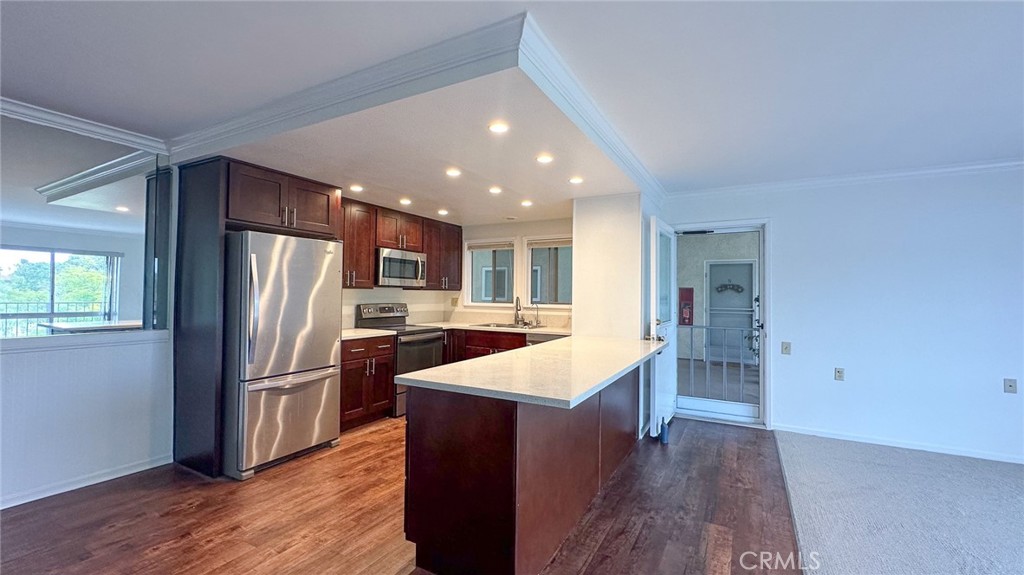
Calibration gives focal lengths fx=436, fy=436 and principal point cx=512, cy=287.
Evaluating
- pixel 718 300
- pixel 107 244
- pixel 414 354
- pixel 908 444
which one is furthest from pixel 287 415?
pixel 718 300

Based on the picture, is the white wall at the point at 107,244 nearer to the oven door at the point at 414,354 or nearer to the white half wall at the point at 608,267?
the oven door at the point at 414,354

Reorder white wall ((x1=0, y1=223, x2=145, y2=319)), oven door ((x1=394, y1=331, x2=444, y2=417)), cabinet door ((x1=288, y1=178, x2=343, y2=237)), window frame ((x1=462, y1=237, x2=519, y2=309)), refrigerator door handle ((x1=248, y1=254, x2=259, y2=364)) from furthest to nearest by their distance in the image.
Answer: window frame ((x1=462, y1=237, x2=519, y2=309)), oven door ((x1=394, y1=331, x2=444, y2=417)), cabinet door ((x1=288, y1=178, x2=343, y2=237)), refrigerator door handle ((x1=248, y1=254, x2=259, y2=364)), white wall ((x1=0, y1=223, x2=145, y2=319))

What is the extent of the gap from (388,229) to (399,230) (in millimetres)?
156

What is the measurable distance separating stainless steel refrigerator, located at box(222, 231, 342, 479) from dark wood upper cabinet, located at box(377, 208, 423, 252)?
3.55 ft

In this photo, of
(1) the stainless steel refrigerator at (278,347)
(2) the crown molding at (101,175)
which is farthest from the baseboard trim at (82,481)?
(2) the crown molding at (101,175)

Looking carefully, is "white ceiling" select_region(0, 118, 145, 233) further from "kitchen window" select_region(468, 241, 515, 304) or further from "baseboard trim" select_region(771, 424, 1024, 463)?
"baseboard trim" select_region(771, 424, 1024, 463)

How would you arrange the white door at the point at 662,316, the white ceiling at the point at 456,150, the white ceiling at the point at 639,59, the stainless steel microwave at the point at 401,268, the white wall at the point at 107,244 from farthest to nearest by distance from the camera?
the stainless steel microwave at the point at 401,268, the white door at the point at 662,316, the white wall at the point at 107,244, the white ceiling at the point at 456,150, the white ceiling at the point at 639,59

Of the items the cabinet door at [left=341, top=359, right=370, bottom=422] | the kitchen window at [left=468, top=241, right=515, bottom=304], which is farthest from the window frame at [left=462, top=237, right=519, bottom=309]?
the cabinet door at [left=341, top=359, right=370, bottom=422]

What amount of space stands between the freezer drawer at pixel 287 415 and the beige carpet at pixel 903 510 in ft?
10.3

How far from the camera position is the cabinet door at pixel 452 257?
542 cm

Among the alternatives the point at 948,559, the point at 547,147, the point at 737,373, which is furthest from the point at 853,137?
the point at 737,373

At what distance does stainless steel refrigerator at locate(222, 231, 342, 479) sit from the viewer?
9.47 ft

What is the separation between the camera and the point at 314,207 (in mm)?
3420

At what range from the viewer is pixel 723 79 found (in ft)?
6.73
